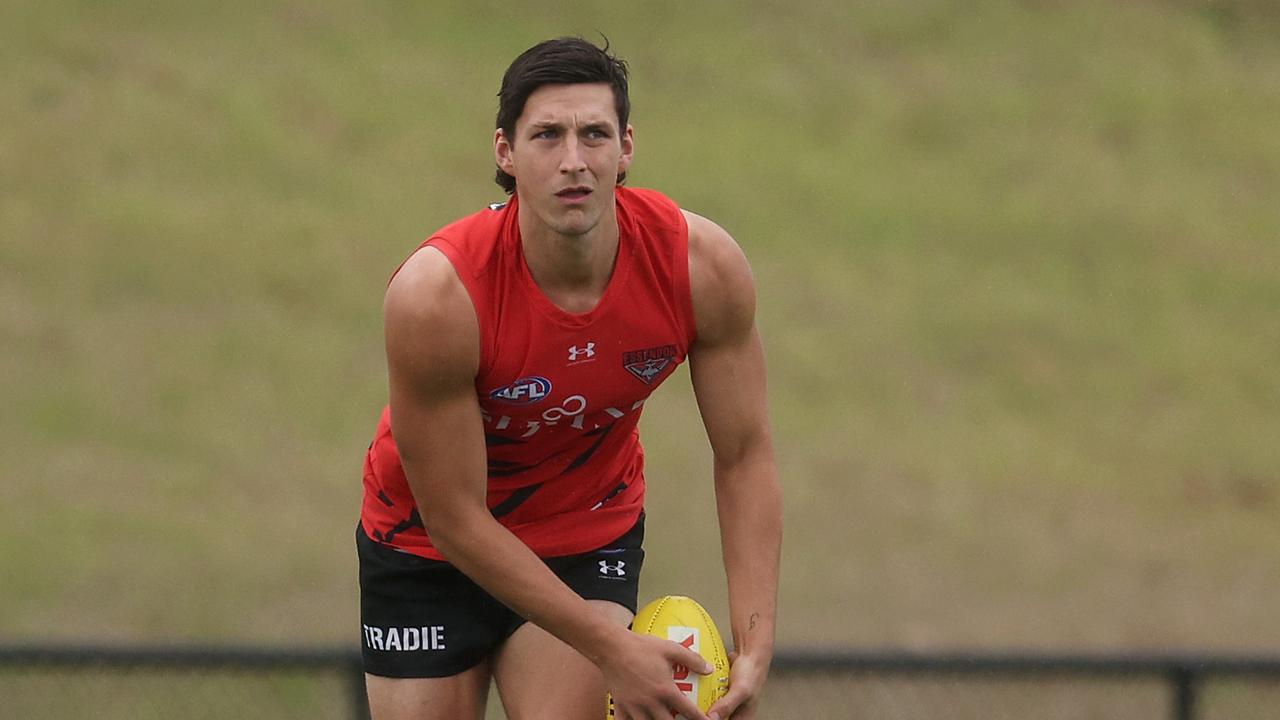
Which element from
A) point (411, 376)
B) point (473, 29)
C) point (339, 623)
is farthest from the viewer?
point (473, 29)

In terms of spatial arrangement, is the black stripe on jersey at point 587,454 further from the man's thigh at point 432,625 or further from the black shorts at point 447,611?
the man's thigh at point 432,625

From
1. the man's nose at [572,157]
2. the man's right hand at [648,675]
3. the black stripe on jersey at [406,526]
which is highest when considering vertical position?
the man's nose at [572,157]

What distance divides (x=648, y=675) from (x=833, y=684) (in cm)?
341

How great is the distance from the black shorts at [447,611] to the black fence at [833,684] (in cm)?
226

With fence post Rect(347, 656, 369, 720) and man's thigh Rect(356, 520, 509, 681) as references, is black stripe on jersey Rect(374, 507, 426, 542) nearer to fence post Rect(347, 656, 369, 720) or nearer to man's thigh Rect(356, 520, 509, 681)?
man's thigh Rect(356, 520, 509, 681)

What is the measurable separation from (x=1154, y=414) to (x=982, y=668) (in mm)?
7833

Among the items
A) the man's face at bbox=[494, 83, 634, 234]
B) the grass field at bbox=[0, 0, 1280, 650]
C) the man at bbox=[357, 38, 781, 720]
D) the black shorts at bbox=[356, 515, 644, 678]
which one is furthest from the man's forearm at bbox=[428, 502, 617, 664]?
the grass field at bbox=[0, 0, 1280, 650]

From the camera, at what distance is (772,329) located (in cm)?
1503

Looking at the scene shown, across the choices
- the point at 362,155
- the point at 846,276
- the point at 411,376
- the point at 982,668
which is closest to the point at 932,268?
the point at 846,276

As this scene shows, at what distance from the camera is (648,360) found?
4.42m

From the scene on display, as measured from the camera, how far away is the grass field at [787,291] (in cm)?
1201

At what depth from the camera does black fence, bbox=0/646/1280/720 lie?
7250mm

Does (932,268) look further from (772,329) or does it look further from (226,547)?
(226,547)

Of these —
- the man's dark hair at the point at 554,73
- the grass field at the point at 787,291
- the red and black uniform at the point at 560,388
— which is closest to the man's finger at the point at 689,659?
the red and black uniform at the point at 560,388
